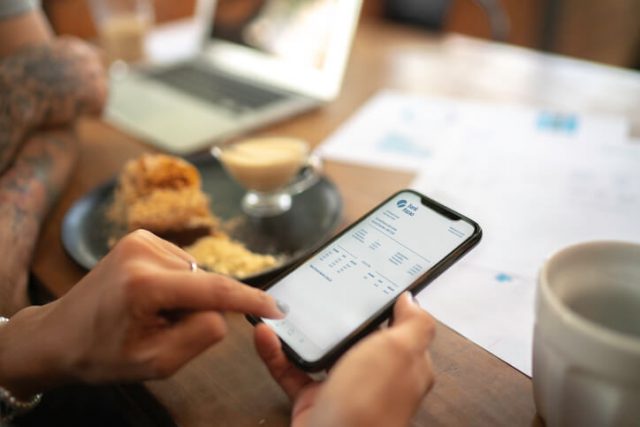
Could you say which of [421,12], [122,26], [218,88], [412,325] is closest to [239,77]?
[218,88]

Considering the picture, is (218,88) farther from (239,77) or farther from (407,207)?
(407,207)

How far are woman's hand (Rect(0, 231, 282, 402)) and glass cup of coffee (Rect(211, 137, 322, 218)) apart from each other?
256 millimetres

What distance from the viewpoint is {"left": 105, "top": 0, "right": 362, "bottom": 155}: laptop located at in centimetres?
85

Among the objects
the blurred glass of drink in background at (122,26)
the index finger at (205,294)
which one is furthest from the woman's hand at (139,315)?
the blurred glass of drink in background at (122,26)

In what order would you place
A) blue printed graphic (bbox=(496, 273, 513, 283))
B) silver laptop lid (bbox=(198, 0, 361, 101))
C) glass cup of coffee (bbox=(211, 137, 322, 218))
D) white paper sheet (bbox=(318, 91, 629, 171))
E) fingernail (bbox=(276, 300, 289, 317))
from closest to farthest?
fingernail (bbox=(276, 300, 289, 317)) → blue printed graphic (bbox=(496, 273, 513, 283)) → glass cup of coffee (bbox=(211, 137, 322, 218)) → white paper sheet (bbox=(318, 91, 629, 171)) → silver laptop lid (bbox=(198, 0, 361, 101))

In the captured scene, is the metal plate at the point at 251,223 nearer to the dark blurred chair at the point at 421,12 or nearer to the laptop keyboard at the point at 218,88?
the laptop keyboard at the point at 218,88

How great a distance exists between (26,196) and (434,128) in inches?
21.6

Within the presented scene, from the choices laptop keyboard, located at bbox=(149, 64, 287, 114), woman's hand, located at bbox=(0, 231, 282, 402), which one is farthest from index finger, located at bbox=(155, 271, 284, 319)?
laptop keyboard, located at bbox=(149, 64, 287, 114)

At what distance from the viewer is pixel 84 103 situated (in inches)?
29.6

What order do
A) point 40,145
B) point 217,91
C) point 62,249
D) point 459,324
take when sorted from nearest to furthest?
point 459,324 → point 62,249 → point 40,145 → point 217,91

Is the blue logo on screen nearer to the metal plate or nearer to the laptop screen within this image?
the metal plate

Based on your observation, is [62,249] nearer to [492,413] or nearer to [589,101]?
[492,413]

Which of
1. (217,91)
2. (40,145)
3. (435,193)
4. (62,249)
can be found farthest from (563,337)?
(217,91)

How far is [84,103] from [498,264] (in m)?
0.57
